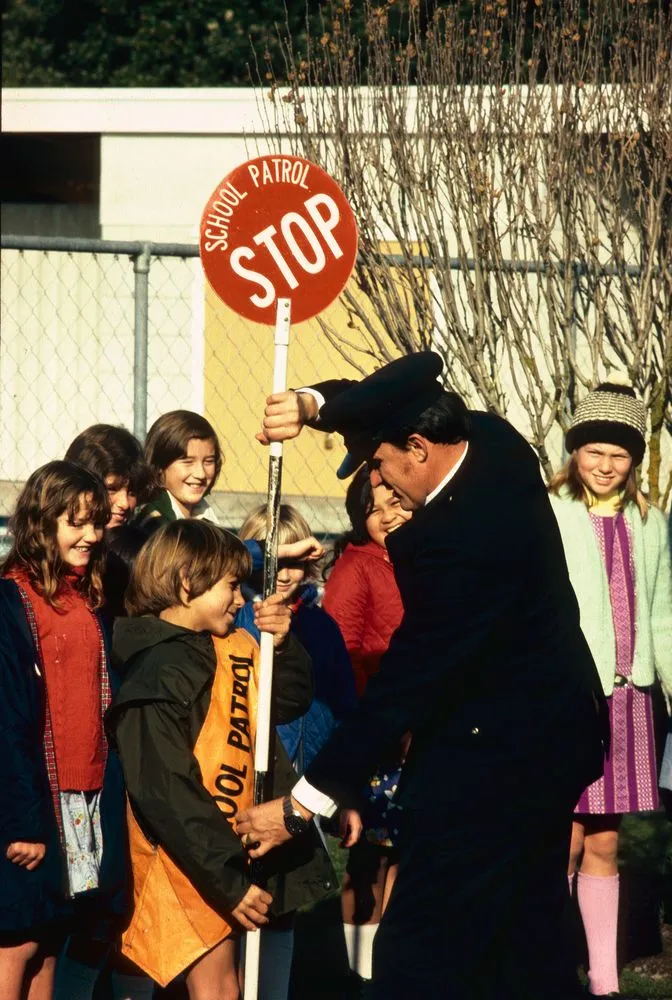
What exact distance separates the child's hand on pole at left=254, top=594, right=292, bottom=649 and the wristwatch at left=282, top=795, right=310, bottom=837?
0.53m

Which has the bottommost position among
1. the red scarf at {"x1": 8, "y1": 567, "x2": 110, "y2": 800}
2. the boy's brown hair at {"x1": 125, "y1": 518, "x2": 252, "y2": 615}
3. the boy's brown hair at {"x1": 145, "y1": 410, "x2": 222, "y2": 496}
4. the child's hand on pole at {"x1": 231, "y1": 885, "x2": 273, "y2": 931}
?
the child's hand on pole at {"x1": 231, "y1": 885, "x2": 273, "y2": 931}

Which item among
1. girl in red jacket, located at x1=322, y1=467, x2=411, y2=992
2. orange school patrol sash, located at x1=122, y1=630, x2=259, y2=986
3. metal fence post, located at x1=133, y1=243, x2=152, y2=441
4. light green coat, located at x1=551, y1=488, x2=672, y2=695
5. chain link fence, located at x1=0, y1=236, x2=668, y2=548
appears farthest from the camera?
chain link fence, located at x1=0, y1=236, x2=668, y2=548

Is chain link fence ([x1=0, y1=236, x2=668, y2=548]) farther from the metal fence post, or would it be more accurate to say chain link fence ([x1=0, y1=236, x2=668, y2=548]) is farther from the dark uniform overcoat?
the dark uniform overcoat

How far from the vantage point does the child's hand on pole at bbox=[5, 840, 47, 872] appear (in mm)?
4434

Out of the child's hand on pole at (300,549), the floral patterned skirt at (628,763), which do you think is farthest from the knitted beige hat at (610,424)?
the child's hand on pole at (300,549)

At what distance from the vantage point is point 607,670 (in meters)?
6.09

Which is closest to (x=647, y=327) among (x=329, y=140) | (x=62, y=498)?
(x=329, y=140)

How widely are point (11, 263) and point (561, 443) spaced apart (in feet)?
22.7

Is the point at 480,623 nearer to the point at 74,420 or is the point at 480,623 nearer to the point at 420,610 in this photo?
the point at 420,610

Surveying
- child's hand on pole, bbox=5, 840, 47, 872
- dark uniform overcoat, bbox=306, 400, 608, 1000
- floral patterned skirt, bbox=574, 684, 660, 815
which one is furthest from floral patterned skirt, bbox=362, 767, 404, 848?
dark uniform overcoat, bbox=306, 400, 608, 1000

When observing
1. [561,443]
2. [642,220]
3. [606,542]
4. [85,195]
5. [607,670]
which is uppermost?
[85,195]

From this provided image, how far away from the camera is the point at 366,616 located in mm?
6117

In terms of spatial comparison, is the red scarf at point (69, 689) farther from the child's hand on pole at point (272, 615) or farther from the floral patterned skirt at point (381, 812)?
the floral patterned skirt at point (381, 812)

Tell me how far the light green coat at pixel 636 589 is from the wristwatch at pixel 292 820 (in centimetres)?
228
